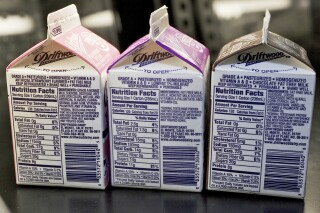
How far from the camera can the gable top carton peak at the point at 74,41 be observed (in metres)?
0.83

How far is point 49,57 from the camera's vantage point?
0.84m

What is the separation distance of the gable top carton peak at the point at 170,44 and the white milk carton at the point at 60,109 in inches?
2.5

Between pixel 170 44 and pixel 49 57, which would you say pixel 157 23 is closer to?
pixel 170 44

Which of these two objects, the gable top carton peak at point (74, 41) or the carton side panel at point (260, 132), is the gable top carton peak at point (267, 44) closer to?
the carton side panel at point (260, 132)

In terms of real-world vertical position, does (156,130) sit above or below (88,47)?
Answer: below

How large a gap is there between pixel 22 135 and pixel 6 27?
1.60 ft

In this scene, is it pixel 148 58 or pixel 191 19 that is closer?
pixel 148 58

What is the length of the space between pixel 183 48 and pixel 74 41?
0.19m

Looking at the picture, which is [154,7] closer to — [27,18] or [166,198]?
[27,18]

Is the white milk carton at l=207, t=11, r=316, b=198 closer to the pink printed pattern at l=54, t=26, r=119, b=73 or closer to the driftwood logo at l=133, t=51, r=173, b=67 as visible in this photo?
the driftwood logo at l=133, t=51, r=173, b=67

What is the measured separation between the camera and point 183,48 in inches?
33.6

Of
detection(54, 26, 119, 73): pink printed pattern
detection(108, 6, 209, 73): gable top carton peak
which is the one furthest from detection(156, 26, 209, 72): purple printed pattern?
detection(54, 26, 119, 73): pink printed pattern

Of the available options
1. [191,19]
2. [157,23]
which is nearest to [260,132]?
[157,23]

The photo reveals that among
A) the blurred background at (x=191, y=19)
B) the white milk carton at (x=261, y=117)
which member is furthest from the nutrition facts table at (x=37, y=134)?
the blurred background at (x=191, y=19)
